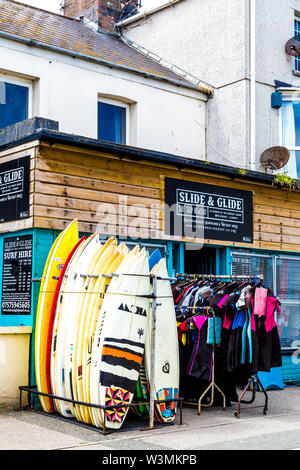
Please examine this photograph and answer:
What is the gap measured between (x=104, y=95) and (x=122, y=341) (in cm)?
757

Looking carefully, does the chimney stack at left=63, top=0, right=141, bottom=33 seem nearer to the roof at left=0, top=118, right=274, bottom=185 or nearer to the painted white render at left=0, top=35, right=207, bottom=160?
the painted white render at left=0, top=35, right=207, bottom=160

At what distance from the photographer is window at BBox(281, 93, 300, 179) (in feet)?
48.7

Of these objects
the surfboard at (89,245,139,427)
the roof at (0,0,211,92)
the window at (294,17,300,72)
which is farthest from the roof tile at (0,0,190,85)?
the surfboard at (89,245,139,427)

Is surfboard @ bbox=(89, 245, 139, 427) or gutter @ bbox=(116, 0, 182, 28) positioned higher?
gutter @ bbox=(116, 0, 182, 28)

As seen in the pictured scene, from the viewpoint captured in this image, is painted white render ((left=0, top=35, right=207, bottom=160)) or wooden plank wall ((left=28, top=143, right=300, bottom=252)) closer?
wooden plank wall ((left=28, top=143, right=300, bottom=252))

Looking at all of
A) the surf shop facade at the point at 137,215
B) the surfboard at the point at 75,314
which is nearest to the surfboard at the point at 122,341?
the surfboard at the point at 75,314

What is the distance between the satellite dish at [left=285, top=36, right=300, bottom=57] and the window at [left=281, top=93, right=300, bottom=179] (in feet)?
3.28

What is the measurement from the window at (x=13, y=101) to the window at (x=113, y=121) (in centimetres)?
174

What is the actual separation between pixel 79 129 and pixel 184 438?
24.9ft

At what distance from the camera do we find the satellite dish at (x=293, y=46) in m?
14.9

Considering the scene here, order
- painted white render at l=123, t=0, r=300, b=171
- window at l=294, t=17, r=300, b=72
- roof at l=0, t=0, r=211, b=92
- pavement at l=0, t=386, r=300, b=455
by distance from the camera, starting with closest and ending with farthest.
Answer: pavement at l=0, t=386, r=300, b=455, roof at l=0, t=0, r=211, b=92, painted white render at l=123, t=0, r=300, b=171, window at l=294, t=17, r=300, b=72

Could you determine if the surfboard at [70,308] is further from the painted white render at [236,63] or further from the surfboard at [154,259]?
the painted white render at [236,63]

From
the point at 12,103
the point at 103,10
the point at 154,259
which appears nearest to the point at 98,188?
the point at 154,259
